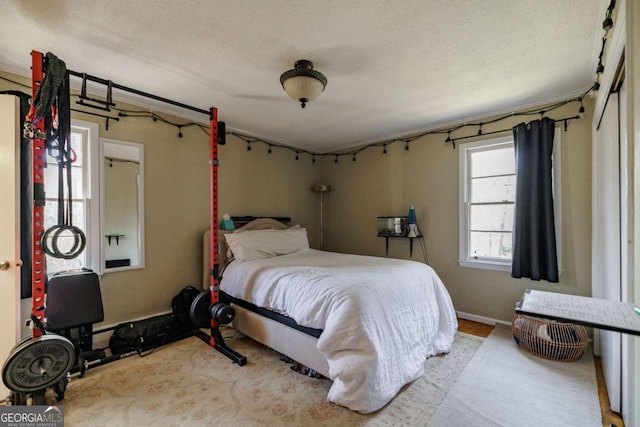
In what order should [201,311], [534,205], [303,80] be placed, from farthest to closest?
1. [534,205]
2. [201,311]
3. [303,80]

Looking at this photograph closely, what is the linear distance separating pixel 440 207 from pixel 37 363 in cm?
399

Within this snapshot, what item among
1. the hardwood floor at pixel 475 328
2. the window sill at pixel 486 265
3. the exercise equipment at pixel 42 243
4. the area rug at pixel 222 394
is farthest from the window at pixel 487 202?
the exercise equipment at pixel 42 243

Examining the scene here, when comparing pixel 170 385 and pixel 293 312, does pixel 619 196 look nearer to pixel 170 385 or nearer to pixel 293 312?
pixel 293 312

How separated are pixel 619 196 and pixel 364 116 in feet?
7.77

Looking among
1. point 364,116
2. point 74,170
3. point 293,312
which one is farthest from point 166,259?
point 364,116

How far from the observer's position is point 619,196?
1.76 metres

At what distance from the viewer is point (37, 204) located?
169cm

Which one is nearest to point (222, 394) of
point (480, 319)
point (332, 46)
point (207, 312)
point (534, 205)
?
point (207, 312)

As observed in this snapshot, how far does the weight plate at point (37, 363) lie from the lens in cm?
157

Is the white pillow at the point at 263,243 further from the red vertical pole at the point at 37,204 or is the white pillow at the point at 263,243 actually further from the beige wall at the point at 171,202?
the red vertical pole at the point at 37,204

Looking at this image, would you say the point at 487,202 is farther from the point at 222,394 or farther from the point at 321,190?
the point at 222,394

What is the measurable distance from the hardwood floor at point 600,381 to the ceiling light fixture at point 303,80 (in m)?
2.96

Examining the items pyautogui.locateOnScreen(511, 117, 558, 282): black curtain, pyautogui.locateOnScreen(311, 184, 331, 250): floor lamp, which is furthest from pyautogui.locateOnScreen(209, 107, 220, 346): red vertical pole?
pyautogui.locateOnScreen(511, 117, 558, 282): black curtain

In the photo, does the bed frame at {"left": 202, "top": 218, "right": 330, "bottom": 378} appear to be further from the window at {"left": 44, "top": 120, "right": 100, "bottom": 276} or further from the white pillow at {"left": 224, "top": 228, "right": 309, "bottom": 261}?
the window at {"left": 44, "top": 120, "right": 100, "bottom": 276}
